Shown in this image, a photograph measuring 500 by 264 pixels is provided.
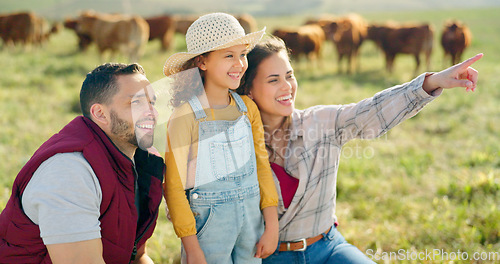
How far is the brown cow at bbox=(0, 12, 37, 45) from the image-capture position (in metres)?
15.4

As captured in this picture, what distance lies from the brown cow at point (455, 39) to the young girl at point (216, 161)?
41.9 feet

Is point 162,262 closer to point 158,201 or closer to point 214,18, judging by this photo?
point 158,201

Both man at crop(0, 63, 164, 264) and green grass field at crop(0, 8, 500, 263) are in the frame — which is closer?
man at crop(0, 63, 164, 264)

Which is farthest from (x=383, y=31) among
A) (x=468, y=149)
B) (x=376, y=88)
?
(x=468, y=149)

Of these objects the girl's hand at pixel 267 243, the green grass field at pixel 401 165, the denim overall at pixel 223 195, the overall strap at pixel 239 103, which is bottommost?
A: the green grass field at pixel 401 165

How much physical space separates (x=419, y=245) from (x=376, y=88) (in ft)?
24.3

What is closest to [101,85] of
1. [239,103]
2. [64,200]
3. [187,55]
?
[187,55]

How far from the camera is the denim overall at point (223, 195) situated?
6.71 ft

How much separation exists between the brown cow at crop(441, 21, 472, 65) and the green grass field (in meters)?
3.46

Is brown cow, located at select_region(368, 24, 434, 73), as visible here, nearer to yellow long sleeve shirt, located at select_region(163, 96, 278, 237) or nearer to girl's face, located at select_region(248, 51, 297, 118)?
girl's face, located at select_region(248, 51, 297, 118)

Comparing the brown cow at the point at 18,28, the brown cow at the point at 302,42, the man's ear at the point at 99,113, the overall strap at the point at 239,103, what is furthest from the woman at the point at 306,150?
the brown cow at the point at 18,28

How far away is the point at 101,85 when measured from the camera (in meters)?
1.92

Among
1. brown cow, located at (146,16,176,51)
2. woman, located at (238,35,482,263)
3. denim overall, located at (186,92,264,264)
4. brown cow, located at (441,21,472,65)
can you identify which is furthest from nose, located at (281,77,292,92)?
brown cow, located at (146,16,176,51)

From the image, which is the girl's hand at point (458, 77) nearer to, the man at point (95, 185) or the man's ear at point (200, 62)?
the man's ear at point (200, 62)
